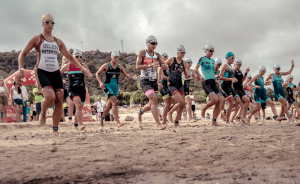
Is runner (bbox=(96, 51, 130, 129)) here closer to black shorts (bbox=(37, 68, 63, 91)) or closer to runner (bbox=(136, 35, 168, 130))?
runner (bbox=(136, 35, 168, 130))

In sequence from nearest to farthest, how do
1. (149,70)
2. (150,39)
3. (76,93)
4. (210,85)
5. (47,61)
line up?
(47,61) < (150,39) < (149,70) < (76,93) < (210,85)

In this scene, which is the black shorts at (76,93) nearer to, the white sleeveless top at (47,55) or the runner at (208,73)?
the white sleeveless top at (47,55)

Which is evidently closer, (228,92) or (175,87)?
(175,87)

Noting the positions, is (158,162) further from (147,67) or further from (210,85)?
(210,85)

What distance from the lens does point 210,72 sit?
690 cm

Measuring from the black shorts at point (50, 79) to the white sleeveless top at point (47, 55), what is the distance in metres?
0.07

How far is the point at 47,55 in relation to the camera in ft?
14.5

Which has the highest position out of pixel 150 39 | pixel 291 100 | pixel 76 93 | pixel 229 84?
pixel 150 39

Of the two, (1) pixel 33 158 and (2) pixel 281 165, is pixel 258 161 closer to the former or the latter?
(2) pixel 281 165

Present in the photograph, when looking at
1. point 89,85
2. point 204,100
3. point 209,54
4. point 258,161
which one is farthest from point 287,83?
point 89,85

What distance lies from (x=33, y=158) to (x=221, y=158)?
1.77m

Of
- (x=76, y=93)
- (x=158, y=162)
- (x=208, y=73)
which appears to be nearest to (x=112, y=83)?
(x=76, y=93)

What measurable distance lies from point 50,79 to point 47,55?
1.44 ft

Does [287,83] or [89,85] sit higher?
[89,85]
